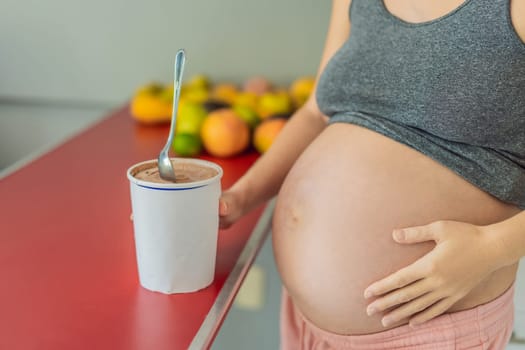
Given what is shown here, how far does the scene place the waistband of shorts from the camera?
0.66 meters

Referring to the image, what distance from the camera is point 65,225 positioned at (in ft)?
2.75

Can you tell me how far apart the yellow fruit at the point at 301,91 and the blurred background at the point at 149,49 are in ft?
0.28

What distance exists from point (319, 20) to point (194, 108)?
0.43 meters

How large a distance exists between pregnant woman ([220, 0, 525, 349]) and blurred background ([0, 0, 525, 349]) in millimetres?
706

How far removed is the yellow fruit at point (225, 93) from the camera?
1.34 metres

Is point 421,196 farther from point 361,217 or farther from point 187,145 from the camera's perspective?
point 187,145

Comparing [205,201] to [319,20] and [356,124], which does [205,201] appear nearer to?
[356,124]

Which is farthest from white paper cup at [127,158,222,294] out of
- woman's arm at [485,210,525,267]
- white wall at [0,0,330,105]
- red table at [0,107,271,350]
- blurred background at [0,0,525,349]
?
white wall at [0,0,330,105]

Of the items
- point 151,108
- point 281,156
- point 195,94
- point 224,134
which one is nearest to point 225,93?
point 195,94

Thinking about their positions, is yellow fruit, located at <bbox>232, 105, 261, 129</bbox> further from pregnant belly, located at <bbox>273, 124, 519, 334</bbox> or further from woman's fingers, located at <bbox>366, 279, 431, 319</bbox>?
woman's fingers, located at <bbox>366, 279, 431, 319</bbox>

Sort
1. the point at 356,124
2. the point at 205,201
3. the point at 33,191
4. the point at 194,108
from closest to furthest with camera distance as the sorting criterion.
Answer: the point at 205,201
the point at 356,124
the point at 33,191
the point at 194,108

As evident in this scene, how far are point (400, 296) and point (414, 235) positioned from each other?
6 centimetres

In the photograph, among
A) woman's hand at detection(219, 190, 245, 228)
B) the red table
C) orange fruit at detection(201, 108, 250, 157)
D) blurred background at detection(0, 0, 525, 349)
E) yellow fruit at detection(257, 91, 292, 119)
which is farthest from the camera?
blurred background at detection(0, 0, 525, 349)

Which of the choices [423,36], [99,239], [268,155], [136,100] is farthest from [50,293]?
[136,100]
